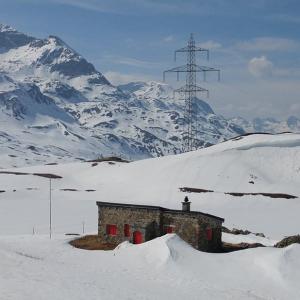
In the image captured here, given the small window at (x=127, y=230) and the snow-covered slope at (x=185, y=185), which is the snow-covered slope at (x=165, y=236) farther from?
the small window at (x=127, y=230)

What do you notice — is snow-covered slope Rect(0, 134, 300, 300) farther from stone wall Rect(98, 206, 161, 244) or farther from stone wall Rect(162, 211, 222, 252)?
stone wall Rect(162, 211, 222, 252)

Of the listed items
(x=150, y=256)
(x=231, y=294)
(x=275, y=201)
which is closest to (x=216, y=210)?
(x=275, y=201)

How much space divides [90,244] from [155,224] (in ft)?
24.2

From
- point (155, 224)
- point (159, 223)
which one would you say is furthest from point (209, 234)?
point (155, 224)

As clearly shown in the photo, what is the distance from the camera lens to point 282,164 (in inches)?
4200

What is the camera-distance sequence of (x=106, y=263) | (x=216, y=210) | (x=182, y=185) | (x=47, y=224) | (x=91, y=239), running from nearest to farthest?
(x=106, y=263), (x=91, y=239), (x=47, y=224), (x=216, y=210), (x=182, y=185)

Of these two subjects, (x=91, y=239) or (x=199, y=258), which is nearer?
(x=199, y=258)

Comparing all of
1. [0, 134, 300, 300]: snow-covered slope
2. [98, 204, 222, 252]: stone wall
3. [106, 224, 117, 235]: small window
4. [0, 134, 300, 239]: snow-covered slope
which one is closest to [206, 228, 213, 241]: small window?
[98, 204, 222, 252]: stone wall

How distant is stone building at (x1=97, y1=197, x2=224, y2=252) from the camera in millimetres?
50219

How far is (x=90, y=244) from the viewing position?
53625mm

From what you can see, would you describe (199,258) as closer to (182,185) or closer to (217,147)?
(182,185)

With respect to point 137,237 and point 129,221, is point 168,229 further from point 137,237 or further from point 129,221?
point 129,221

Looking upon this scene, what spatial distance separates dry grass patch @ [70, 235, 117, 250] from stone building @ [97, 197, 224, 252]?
2.51 feet

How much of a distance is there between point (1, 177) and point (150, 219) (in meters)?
67.9
